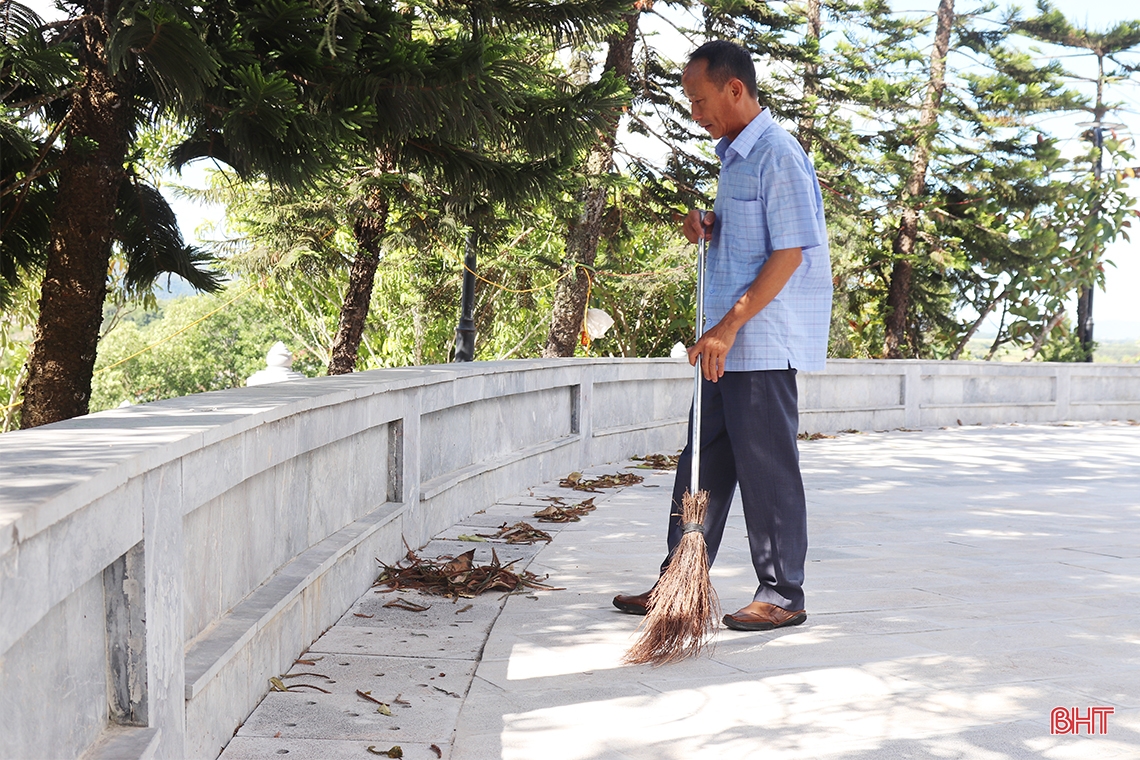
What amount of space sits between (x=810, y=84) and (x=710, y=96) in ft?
57.1

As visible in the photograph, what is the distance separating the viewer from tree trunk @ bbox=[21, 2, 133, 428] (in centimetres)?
673

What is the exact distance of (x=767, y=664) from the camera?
369cm

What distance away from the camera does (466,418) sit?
643cm

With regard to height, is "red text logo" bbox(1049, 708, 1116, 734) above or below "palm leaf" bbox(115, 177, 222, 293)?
below

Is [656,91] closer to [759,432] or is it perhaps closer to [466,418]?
[466,418]

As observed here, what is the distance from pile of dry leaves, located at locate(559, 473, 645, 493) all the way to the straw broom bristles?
381 cm

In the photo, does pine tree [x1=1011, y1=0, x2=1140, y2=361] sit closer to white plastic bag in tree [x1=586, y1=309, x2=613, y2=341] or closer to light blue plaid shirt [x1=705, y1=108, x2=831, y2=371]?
white plastic bag in tree [x1=586, y1=309, x2=613, y2=341]

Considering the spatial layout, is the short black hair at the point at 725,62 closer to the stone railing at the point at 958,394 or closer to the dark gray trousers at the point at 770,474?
the dark gray trousers at the point at 770,474

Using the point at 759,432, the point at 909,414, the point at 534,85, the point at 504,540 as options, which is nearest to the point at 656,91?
the point at 909,414

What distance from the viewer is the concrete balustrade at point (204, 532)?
6.18 feet

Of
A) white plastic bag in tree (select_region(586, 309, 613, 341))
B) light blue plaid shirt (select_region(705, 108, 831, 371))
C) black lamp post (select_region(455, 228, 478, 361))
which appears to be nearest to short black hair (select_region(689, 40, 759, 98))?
light blue plaid shirt (select_region(705, 108, 831, 371))

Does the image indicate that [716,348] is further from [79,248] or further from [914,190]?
[914,190]

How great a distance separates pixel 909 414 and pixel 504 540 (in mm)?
9561

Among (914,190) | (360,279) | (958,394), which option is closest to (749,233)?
(360,279)
